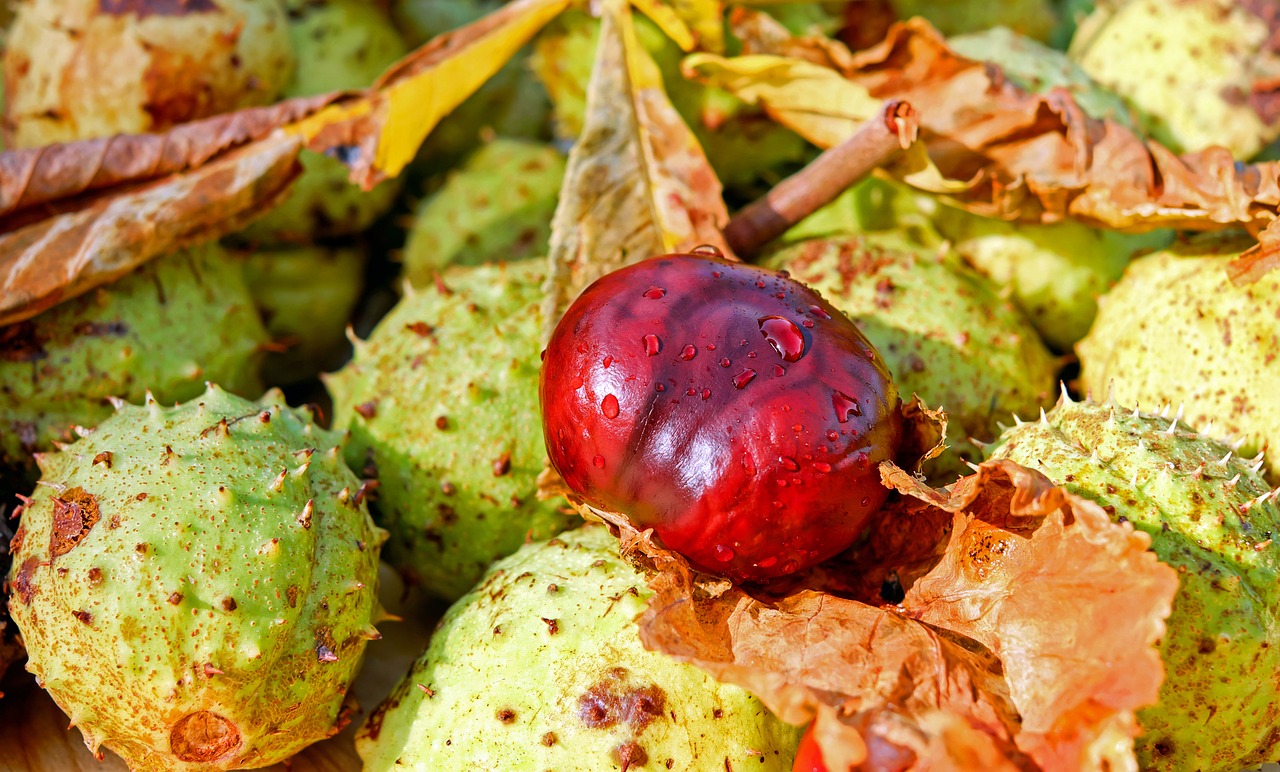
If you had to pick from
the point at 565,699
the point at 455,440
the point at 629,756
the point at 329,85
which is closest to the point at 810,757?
the point at 629,756

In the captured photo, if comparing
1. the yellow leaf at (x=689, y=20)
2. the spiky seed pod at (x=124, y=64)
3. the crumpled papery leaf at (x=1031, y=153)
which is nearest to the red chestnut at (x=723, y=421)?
the crumpled papery leaf at (x=1031, y=153)

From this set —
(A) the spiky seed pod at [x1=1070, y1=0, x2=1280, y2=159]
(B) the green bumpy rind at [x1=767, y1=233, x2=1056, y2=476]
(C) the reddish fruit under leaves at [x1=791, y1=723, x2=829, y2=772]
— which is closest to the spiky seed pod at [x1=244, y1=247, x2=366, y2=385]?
(B) the green bumpy rind at [x1=767, y1=233, x2=1056, y2=476]

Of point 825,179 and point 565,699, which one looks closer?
point 565,699

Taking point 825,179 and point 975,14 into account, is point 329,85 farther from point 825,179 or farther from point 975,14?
point 975,14

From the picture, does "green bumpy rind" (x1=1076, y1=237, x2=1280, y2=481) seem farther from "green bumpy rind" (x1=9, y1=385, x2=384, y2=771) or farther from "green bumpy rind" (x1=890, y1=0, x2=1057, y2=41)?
"green bumpy rind" (x1=9, y1=385, x2=384, y2=771)

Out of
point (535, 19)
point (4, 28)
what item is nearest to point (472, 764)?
point (535, 19)

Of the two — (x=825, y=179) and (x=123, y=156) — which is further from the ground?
(x=123, y=156)

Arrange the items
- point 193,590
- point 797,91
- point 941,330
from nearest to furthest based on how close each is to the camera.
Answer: point 193,590 < point 941,330 < point 797,91

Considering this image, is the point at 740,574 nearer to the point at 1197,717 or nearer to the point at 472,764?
the point at 472,764

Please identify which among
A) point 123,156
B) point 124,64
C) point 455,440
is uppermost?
point 124,64
